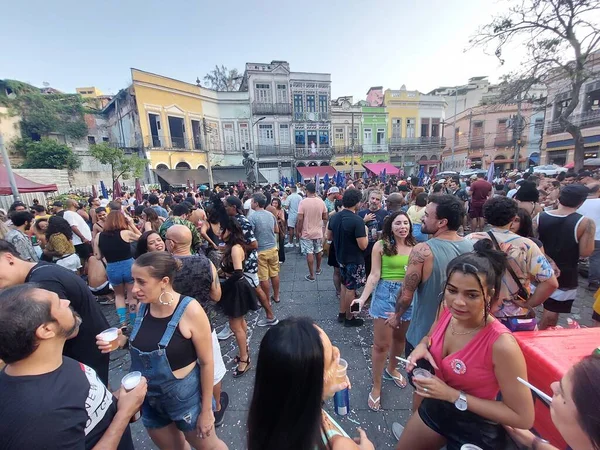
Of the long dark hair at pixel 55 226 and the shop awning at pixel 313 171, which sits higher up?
the shop awning at pixel 313 171

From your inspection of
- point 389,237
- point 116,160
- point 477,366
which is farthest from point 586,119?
point 116,160

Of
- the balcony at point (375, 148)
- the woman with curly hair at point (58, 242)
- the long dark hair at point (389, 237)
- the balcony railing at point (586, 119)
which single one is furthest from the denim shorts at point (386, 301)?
the balcony railing at point (586, 119)

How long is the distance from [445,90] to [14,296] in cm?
4178

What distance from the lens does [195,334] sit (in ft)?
5.42

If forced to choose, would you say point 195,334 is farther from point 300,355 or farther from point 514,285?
point 514,285

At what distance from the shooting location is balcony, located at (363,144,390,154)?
27.2 m

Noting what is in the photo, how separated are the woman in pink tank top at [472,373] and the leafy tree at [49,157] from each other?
21.8m

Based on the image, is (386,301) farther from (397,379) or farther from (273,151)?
(273,151)

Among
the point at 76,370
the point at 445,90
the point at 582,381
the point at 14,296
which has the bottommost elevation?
the point at 76,370

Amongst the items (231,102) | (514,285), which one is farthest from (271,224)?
(231,102)

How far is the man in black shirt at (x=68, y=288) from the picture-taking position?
1.69 metres

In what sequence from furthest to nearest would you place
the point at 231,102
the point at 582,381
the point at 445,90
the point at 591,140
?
the point at 445,90, the point at 231,102, the point at 591,140, the point at 582,381

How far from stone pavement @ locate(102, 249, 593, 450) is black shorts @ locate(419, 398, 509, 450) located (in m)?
0.95

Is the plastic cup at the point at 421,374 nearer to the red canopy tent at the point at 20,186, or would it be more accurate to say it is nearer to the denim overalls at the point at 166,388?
the denim overalls at the point at 166,388
